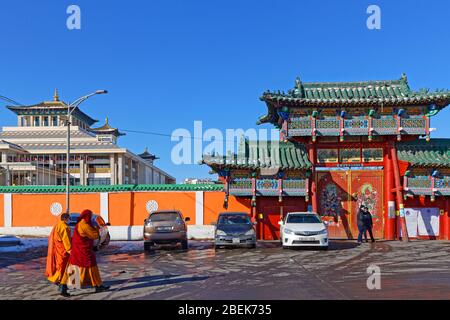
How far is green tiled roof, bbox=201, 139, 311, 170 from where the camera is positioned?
22438mm

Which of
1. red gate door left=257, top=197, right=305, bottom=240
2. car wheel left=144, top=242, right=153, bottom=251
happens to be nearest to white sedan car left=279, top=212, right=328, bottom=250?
red gate door left=257, top=197, right=305, bottom=240

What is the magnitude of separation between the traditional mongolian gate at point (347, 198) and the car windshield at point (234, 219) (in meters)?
5.01

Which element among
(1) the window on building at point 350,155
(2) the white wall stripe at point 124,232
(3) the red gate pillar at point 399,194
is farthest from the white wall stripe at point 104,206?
(3) the red gate pillar at point 399,194

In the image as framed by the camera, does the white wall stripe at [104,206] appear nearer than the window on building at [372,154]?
No

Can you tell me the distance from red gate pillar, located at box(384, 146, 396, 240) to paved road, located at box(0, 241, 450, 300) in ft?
10.6

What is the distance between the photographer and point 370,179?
23.0 m

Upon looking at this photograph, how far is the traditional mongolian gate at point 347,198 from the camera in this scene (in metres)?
22.9

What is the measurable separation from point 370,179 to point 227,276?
1336 centimetres

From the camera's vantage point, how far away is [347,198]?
75.1 ft

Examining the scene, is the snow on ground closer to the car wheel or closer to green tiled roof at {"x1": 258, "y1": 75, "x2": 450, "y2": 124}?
the car wheel

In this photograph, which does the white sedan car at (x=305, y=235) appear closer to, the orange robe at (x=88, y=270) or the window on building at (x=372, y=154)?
the window on building at (x=372, y=154)
